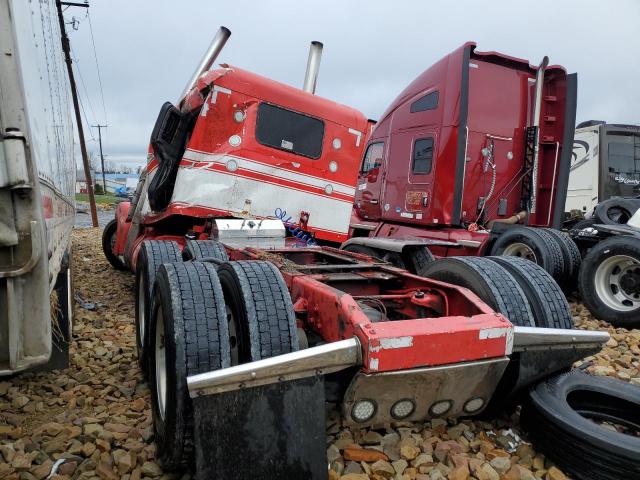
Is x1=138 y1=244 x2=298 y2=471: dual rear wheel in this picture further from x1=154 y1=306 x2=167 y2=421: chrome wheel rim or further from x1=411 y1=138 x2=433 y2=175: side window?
x1=411 y1=138 x2=433 y2=175: side window

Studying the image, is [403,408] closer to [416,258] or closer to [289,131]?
[416,258]

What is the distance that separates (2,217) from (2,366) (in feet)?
1.90

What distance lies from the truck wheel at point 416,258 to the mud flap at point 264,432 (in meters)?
3.39

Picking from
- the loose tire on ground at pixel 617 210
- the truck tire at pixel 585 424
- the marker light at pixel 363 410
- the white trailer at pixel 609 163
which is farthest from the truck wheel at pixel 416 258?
the white trailer at pixel 609 163

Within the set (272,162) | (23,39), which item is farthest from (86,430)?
(272,162)

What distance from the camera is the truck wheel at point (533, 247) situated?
18.6 ft

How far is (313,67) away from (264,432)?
6.29 m

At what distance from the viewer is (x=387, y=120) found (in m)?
8.61

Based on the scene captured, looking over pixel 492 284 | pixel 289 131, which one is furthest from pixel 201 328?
pixel 289 131

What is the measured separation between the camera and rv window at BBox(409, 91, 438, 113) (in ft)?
24.0

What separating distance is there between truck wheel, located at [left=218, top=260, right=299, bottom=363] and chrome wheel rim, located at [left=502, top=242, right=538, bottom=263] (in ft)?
14.6

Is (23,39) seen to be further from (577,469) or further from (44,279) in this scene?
(577,469)

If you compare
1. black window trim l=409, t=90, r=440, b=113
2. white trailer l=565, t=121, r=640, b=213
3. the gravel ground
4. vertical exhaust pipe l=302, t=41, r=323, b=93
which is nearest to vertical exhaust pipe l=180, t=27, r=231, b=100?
vertical exhaust pipe l=302, t=41, r=323, b=93

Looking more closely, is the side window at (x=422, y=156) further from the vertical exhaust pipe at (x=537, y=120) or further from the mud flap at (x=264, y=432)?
the mud flap at (x=264, y=432)
